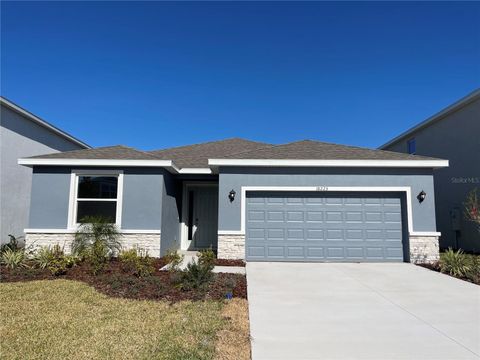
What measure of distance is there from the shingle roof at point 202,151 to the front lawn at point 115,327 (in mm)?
7728

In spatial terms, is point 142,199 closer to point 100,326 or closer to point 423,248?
point 100,326

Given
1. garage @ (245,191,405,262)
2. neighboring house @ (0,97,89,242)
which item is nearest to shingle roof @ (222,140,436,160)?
garage @ (245,191,405,262)

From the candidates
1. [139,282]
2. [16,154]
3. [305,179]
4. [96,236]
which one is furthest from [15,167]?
[305,179]

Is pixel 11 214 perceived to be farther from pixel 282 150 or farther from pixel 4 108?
pixel 282 150

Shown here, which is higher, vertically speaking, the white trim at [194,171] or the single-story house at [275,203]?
the white trim at [194,171]

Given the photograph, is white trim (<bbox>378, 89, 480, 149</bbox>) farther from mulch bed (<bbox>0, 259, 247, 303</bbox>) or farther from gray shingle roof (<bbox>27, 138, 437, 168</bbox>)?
mulch bed (<bbox>0, 259, 247, 303</bbox>)

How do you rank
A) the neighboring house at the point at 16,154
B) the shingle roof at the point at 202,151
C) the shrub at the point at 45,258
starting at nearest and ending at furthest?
the shrub at the point at 45,258
the neighboring house at the point at 16,154
the shingle roof at the point at 202,151

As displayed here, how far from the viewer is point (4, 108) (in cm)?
1273

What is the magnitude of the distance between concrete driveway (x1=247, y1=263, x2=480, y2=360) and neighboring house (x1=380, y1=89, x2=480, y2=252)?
20.7 ft

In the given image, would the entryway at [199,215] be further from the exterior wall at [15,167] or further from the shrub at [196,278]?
the exterior wall at [15,167]

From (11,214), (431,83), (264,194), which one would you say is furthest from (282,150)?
(11,214)

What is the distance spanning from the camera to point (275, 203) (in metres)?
10.8

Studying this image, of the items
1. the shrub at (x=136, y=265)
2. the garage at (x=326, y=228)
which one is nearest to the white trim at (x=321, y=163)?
the garage at (x=326, y=228)

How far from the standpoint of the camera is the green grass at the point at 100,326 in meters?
3.85
